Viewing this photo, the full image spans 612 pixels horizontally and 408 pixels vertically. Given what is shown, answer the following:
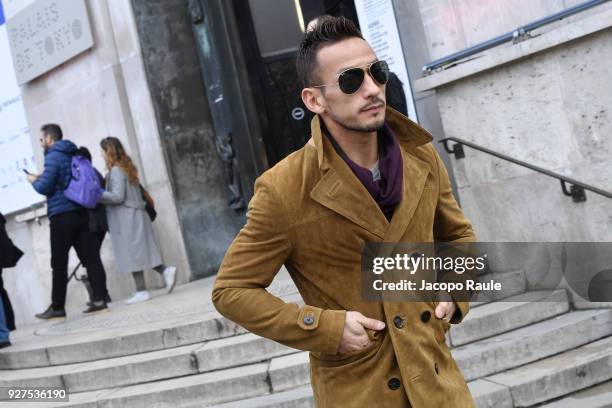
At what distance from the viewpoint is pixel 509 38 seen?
596 centimetres

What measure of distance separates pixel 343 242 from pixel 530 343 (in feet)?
10.7

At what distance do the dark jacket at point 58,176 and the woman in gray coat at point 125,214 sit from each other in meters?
0.48

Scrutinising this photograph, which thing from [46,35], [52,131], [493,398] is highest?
[46,35]

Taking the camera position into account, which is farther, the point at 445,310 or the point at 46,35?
the point at 46,35

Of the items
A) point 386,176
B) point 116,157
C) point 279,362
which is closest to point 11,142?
point 116,157

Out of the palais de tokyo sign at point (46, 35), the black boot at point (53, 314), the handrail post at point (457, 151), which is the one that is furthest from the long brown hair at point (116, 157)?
the handrail post at point (457, 151)

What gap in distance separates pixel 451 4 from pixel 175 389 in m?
3.97

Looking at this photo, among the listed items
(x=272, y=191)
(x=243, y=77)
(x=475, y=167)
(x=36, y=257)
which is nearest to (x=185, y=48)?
(x=243, y=77)

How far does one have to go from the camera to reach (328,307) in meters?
2.07

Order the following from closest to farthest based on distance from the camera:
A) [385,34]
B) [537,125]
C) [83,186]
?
[537,125] < [385,34] < [83,186]

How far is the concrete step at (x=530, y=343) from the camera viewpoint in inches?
189

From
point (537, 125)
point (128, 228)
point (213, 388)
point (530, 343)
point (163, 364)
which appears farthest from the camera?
point (128, 228)

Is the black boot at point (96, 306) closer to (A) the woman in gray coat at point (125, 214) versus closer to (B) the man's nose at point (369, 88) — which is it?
(A) the woman in gray coat at point (125, 214)

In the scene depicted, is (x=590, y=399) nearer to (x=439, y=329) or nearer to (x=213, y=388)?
(x=213, y=388)
